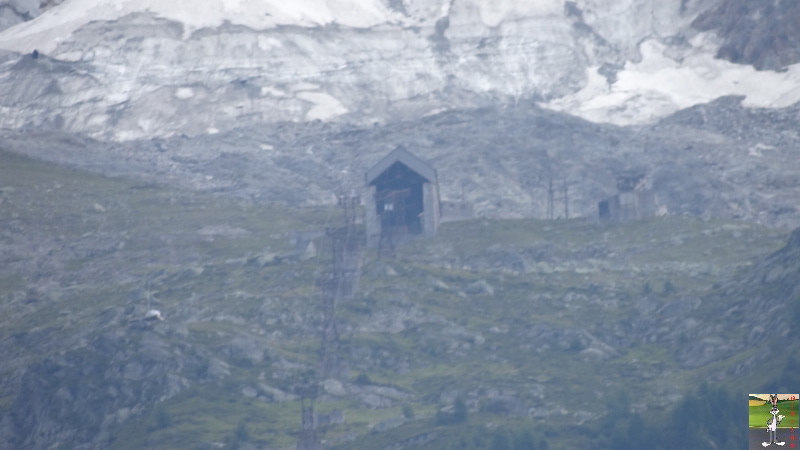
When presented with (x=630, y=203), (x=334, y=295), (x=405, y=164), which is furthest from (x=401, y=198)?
(x=630, y=203)

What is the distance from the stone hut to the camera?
18912cm

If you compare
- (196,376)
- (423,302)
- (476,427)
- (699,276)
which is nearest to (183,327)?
(196,376)

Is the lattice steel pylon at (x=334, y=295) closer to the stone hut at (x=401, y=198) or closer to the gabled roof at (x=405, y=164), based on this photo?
the stone hut at (x=401, y=198)

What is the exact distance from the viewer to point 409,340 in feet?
544

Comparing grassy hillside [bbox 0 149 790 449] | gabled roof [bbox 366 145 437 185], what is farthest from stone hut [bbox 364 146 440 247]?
grassy hillside [bbox 0 149 790 449]

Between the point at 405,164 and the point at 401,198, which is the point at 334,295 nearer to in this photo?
the point at 401,198

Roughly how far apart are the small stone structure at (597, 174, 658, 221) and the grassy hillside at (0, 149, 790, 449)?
1.64m

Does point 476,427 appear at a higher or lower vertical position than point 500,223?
lower

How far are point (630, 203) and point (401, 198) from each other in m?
20.0

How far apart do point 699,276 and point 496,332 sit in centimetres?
1951

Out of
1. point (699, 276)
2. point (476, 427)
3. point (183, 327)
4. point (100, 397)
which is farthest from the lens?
point (699, 276)

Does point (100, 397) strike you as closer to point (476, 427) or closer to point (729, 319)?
point (476, 427)

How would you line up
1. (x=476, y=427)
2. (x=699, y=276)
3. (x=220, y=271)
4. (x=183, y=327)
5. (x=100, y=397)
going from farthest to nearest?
(x=220, y=271)
(x=699, y=276)
(x=183, y=327)
(x=100, y=397)
(x=476, y=427)

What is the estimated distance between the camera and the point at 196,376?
516ft
